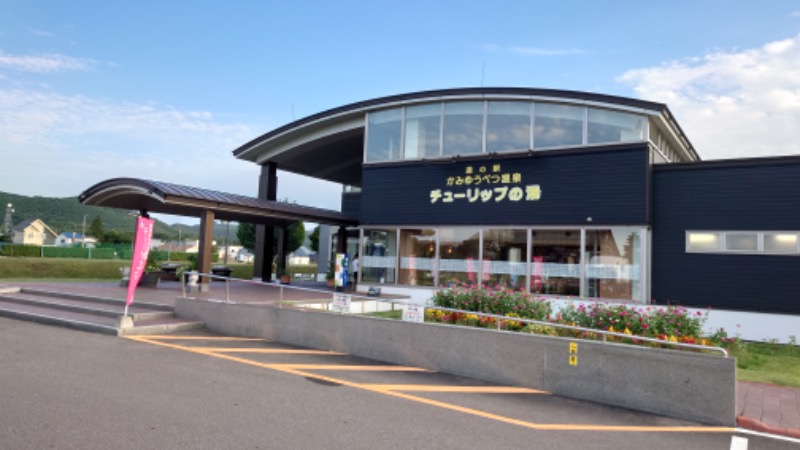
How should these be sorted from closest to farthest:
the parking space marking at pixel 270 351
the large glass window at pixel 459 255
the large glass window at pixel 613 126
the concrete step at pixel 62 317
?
the parking space marking at pixel 270 351 → the concrete step at pixel 62 317 → the large glass window at pixel 613 126 → the large glass window at pixel 459 255

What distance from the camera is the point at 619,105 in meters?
14.9

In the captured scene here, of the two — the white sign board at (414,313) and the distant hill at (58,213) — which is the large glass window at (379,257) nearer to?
the white sign board at (414,313)

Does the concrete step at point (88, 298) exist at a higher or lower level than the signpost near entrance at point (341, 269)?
lower

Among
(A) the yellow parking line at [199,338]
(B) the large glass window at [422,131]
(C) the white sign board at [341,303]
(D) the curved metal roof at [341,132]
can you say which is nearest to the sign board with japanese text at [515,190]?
(B) the large glass window at [422,131]

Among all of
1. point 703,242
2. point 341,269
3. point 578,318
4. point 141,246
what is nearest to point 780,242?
point 703,242

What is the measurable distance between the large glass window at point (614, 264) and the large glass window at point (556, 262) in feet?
1.09

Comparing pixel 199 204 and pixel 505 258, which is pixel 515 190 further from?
pixel 199 204

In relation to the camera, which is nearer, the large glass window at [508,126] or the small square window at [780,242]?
the small square window at [780,242]

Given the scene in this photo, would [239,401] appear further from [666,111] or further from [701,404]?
[666,111]

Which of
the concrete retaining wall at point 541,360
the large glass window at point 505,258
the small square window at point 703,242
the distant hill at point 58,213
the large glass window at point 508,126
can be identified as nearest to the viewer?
the concrete retaining wall at point 541,360

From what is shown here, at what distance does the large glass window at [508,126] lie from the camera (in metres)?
16.5

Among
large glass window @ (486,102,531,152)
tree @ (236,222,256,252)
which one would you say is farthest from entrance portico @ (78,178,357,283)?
tree @ (236,222,256,252)

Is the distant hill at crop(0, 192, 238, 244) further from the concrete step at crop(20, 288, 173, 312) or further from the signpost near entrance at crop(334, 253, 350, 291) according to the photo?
the concrete step at crop(20, 288, 173, 312)

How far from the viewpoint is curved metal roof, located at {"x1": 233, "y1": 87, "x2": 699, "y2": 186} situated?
50.9 feet
